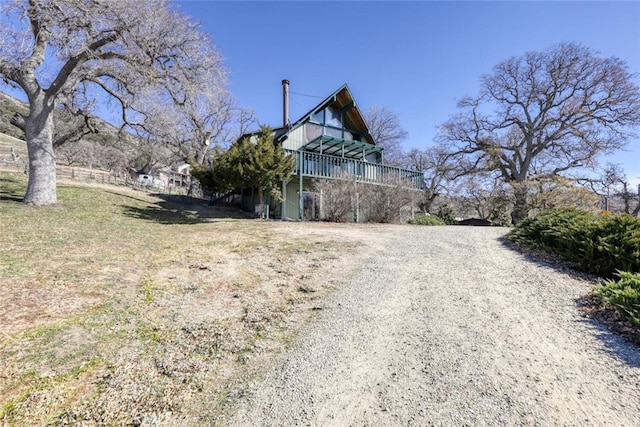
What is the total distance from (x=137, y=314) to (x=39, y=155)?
9273 millimetres

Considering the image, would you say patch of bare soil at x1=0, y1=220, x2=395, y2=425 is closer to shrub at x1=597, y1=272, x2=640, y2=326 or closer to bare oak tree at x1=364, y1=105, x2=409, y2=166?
shrub at x1=597, y1=272, x2=640, y2=326

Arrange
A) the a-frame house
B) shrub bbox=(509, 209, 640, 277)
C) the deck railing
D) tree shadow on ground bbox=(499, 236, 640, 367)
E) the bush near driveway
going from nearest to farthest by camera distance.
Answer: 1. tree shadow on ground bbox=(499, 236, 640, 367)
2. the bush near driveway
3. shrub bbox=(509, 209, 640, 277)
4. the deck railing
5. the a-frame house

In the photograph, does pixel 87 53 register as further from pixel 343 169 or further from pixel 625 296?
pixel 625 296

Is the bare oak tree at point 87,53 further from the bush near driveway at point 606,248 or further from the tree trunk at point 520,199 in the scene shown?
the tree trunk at point 520,199

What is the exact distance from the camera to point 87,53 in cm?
923

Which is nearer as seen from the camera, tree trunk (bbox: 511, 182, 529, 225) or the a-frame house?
the a-frame house

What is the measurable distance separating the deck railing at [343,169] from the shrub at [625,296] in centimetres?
1058

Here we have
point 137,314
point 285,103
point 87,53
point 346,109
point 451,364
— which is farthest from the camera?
point 346,109

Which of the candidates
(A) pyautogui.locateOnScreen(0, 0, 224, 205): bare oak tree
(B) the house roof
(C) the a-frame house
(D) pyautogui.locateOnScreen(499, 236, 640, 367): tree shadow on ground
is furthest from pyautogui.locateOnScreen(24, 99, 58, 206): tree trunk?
(D) pyautogui.locateOnScreen(499, 236, 640, 367): tree shadow on ground

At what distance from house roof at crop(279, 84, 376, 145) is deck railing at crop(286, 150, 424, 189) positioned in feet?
10.3

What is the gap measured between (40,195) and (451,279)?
12425mm

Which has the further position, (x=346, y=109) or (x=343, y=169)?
(x=346, y=109)

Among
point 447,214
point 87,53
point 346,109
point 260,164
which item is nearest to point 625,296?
point 260,164

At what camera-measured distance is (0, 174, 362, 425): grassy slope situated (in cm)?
258
